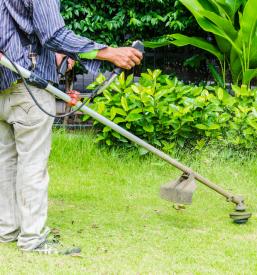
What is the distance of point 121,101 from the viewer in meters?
7.32

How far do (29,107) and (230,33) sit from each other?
402 cm

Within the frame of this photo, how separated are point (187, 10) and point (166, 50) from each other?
701mm

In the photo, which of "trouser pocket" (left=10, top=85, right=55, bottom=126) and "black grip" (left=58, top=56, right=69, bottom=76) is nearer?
"trouser pocket" (left=10, top=85, right=55, bottom=126)

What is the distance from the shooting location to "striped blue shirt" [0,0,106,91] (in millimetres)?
4203

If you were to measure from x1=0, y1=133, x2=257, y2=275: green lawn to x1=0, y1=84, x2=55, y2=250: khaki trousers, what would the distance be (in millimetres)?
213

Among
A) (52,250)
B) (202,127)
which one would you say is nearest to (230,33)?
(202,127)

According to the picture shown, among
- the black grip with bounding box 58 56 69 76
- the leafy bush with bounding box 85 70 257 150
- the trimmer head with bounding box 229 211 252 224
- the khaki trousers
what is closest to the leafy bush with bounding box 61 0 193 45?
the leafy bush with bounding box 85 70 257 150

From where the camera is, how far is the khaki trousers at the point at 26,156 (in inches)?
175

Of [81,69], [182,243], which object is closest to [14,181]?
[182,243]

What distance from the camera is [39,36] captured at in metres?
4.23

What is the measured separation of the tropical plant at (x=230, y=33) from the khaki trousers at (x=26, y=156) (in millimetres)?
3570

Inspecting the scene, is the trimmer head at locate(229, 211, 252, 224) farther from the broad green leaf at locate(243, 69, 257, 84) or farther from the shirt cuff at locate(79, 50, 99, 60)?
the broad green leaf at locate(243, 69, 257, 84)

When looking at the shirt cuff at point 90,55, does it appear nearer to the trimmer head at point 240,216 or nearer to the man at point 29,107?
the man at point 29,107

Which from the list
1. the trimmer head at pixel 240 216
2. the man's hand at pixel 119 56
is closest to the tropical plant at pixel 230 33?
the trimmer head at pixel 240 216
